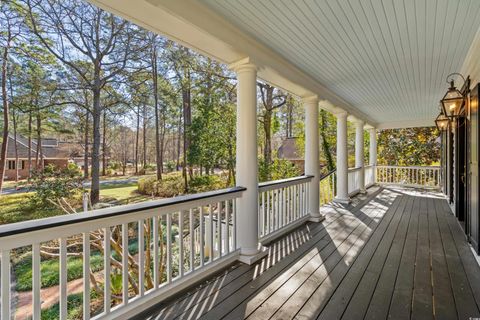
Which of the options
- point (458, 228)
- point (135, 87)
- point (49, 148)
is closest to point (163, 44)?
point (135, 87)

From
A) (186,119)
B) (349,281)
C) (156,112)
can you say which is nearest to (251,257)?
(349,281)

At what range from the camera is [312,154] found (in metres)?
4.67

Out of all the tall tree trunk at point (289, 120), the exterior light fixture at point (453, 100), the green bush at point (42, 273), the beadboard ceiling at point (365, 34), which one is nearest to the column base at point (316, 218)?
the beadboard ceiling at point (365, 34)

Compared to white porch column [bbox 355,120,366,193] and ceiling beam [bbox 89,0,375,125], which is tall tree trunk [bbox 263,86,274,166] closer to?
white porch column [bbox 355,120,366,193]

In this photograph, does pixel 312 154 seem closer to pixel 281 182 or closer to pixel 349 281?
pixel 281 182

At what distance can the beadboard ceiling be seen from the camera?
7.05 feet

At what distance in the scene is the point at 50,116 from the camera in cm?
371

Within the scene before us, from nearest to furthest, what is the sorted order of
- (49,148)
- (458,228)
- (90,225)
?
(90,225) < (49,148) < (458,228)

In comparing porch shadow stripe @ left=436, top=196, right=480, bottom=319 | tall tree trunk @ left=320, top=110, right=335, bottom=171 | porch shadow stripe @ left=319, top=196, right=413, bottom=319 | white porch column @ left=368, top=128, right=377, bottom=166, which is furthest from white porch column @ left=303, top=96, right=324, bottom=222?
tall tree trunk @ left=320, top=110, right=335, bottom=171

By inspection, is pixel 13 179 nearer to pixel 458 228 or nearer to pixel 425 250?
pixel 425 250

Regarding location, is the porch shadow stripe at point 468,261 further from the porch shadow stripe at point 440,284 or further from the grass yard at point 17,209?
the grass yard at point 17,209

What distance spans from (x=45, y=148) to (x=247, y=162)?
3099 millimetres

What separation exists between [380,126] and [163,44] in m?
8.48

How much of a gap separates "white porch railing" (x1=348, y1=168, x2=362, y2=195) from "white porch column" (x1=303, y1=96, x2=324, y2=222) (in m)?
2.92
